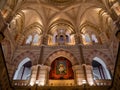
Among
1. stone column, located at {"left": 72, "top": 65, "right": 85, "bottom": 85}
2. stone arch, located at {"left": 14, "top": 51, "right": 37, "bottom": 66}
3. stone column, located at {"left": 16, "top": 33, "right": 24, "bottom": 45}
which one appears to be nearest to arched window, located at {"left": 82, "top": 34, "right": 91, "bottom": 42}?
stone column, located at {"left": 72, "top": 65, "right": 85, "bottom": 85}

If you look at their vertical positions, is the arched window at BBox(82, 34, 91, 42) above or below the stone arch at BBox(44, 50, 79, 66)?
above

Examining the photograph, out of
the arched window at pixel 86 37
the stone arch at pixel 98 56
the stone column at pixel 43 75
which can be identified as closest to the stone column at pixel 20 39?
the stone column at pixel 43 75

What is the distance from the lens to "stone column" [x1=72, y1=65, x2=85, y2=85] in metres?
13.6

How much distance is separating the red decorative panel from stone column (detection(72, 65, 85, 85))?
1065mm

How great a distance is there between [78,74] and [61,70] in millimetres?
2144

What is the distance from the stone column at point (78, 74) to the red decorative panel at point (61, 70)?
107 centimetres

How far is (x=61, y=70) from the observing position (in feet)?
50.8

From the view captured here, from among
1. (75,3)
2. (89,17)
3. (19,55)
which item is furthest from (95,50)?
(19,55)

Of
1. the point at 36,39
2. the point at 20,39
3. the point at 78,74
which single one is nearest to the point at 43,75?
the point at 78,74

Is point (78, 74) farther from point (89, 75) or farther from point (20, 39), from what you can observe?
point (20, 39)

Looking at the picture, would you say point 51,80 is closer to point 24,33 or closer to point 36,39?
point 36,39

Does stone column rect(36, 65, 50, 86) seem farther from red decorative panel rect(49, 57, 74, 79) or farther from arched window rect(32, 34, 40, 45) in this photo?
arched window rect(32, 34, 40, 45)

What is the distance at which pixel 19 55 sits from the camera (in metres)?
16.3

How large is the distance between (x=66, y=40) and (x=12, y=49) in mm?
6605
